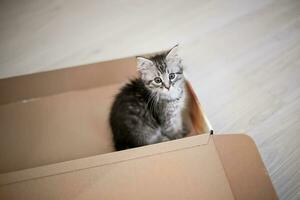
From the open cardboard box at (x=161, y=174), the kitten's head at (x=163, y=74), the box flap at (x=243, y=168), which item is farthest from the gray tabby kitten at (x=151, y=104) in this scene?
the box flap at (x=243, y=168)

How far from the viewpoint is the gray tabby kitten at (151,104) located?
103cm

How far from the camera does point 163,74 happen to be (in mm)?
1034

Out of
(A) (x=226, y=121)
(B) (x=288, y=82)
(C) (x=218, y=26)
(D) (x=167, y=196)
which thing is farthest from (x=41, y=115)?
(B) (x=288, y=82)

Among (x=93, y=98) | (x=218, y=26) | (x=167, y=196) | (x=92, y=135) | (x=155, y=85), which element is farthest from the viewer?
(x=218, y=26)

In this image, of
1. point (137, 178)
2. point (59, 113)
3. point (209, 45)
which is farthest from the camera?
point (209, 45)

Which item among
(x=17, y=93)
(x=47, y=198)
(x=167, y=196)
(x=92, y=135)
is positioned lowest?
(x=167, y=196)

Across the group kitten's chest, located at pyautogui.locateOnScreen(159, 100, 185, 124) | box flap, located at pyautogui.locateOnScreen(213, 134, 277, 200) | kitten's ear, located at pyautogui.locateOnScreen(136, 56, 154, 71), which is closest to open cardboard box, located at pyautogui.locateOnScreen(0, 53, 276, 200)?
box flap, located at pyautogui.locateOnScreen(213, 134, 277, 200)

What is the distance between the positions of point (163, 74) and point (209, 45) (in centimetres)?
58

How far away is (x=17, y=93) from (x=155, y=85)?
2.06ft

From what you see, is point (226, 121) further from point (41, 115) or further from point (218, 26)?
point (41, 115)

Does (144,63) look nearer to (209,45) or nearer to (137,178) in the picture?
(137,178)

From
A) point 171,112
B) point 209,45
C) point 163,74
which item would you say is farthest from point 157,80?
point 209,45

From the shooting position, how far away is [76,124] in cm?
120

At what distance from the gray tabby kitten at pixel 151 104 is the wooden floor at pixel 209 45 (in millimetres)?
239
